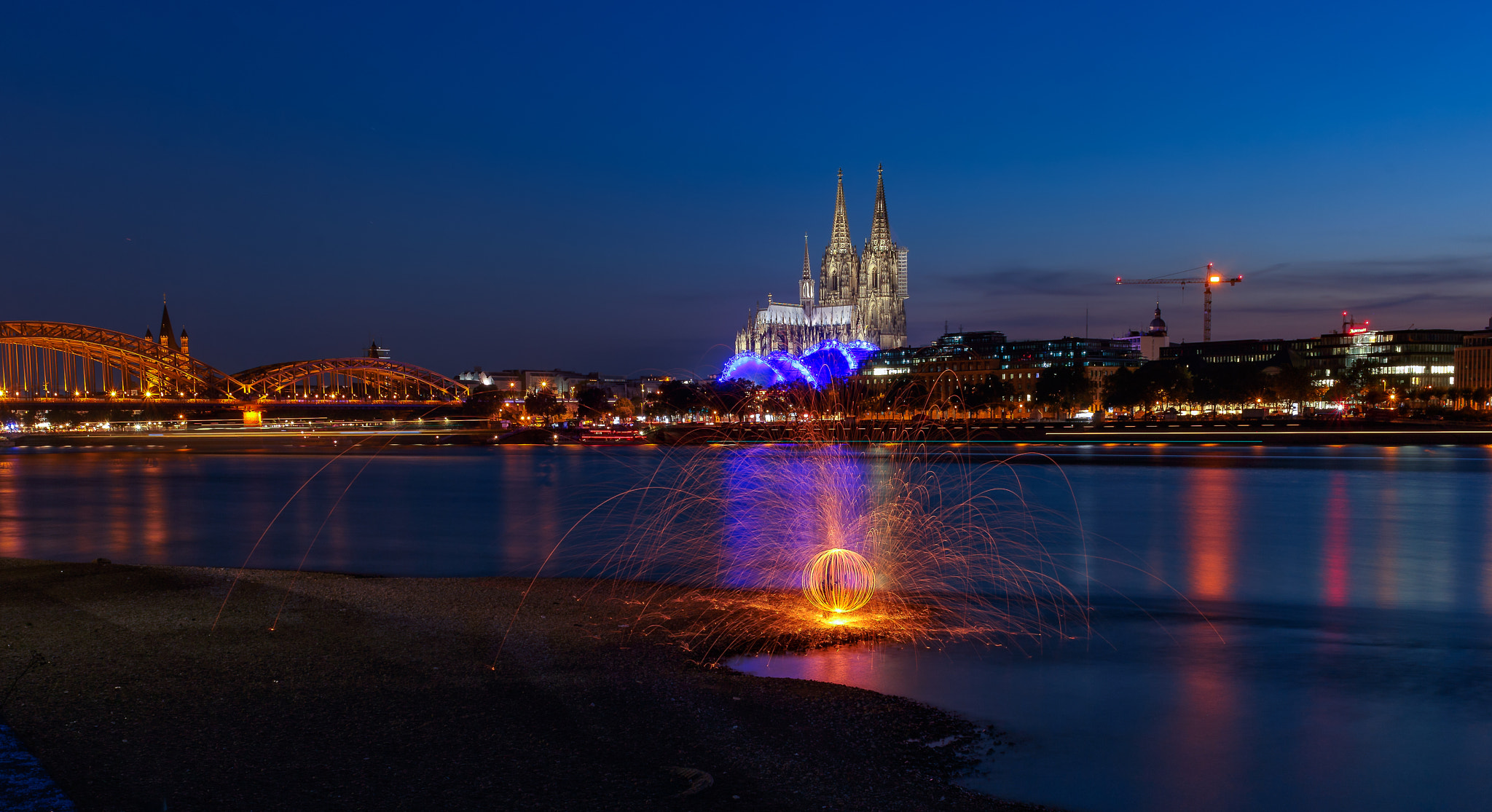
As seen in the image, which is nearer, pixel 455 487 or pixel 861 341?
pixel 455 487

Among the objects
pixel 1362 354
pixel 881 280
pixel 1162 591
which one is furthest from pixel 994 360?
pixel 1162 591

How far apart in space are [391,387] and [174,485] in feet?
395

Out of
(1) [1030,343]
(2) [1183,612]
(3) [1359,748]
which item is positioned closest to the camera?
(3) [1359,748]

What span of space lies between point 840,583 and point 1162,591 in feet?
19.1

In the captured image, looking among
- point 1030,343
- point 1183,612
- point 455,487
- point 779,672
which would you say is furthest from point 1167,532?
point 1030,343

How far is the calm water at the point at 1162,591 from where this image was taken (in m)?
7.45

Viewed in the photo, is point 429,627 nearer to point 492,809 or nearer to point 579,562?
point 492,809

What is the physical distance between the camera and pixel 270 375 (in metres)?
139

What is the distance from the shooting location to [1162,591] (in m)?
14.5

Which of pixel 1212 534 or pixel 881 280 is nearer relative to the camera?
pixel 1212 534

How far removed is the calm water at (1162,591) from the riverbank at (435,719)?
112cm

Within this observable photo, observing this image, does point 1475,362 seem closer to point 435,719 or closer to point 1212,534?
point 1212,534

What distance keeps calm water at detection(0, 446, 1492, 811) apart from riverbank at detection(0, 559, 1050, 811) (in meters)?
1.12

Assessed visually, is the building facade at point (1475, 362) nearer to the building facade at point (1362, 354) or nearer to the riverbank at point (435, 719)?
the building facade at point (1362, 354)
